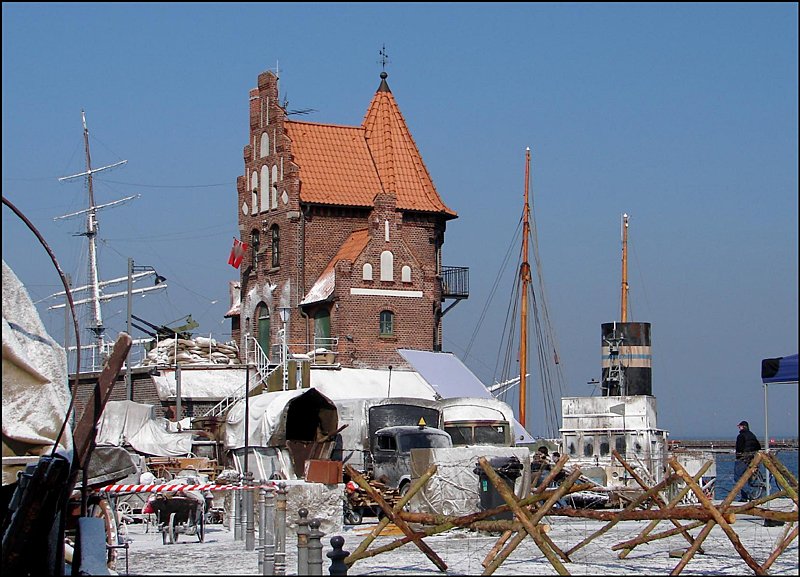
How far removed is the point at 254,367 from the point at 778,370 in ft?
107

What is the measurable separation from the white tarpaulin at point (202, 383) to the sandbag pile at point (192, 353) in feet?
1.71

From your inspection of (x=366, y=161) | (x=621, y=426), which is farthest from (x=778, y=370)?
(x=366, y=161)

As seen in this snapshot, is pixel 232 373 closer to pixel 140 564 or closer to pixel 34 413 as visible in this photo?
pixel 140 564

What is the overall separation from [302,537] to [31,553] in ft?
8.86

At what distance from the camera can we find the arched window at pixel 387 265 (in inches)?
2119

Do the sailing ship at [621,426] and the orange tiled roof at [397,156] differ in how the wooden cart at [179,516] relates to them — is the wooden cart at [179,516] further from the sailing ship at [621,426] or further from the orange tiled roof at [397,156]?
the orange tiled roof at [397,156]

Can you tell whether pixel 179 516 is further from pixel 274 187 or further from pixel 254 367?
pixel 274 187

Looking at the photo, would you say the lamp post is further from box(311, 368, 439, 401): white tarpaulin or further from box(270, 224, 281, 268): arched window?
box(270, 224, 281, 268): arched window

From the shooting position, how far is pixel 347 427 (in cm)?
3809

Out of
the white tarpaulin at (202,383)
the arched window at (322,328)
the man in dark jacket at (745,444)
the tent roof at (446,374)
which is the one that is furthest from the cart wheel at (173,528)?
the arched window at (322,328)

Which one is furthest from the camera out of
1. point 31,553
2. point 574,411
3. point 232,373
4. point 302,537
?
point 232,373

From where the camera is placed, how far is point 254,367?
54.8 metres

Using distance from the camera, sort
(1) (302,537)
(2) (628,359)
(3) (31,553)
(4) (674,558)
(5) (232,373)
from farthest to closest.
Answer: (5) (232,373)
(2) (628,359)
(4) (674,558)
(1) (302,537)
(3) (31,553)

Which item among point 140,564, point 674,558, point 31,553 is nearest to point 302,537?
point 31,553
